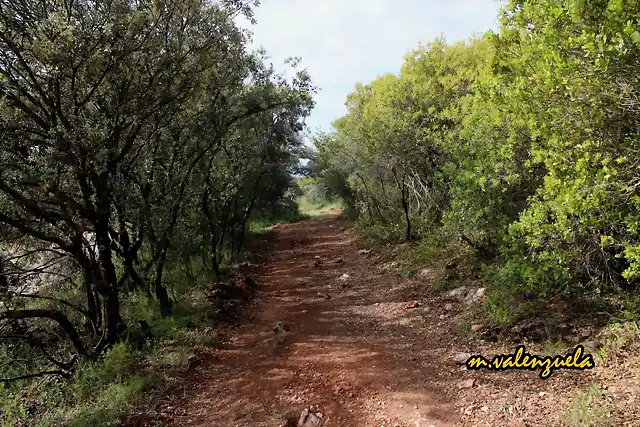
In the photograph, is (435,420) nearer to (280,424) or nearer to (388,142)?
(280,424)

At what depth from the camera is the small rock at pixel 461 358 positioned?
21.3 feet

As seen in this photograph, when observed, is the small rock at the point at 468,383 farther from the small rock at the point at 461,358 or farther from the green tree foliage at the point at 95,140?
the green tree foliage at the point at 95,140

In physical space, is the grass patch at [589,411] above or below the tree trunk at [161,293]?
below

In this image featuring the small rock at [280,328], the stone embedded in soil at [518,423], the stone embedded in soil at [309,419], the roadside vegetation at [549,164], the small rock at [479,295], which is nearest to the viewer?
the roadside vegetation at [549,164]

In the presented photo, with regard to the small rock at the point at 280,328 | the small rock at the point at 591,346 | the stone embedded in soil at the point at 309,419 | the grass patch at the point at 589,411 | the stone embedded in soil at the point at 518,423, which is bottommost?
the stone embedded in soil at the point at 518,423

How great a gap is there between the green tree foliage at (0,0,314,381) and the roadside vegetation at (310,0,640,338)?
18.3ft

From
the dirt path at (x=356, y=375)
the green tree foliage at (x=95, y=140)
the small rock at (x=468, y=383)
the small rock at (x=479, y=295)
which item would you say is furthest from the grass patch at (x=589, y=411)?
the green tree foliage at (x=95, y=140)

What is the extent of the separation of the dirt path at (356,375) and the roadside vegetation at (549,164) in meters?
1.35

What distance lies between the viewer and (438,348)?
7207mm

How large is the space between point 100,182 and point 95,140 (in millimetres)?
1006

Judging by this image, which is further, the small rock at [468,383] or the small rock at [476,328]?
the small rock at [476,328]

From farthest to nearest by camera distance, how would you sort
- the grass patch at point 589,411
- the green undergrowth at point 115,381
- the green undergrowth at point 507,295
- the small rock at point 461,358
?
the small rock at point 461,358, the green undergrowth at point 507,295, the green undergrowth at point 115,381, the grass patch at point 589,411

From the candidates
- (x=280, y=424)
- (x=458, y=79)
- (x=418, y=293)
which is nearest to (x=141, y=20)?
(x=280, y=424)
